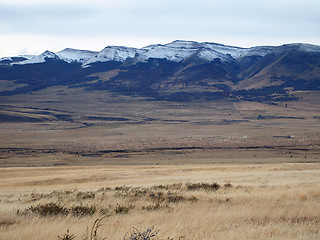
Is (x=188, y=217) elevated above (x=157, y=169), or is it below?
above

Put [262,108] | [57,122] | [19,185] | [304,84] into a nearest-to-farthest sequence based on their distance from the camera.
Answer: [19,185], [57,122], [262,108], [304,84]

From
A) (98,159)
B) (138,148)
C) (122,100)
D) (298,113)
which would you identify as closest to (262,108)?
(298,113)

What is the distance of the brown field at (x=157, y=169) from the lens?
966cm

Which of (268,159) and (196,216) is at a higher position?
(196,216)

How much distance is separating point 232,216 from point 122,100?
16086 cm

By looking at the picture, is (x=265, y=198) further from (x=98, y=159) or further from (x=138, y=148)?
(x=138, y=148)

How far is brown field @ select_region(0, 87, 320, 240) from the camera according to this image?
9.66 m

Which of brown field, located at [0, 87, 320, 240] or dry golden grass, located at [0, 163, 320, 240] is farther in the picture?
brown field, located at [0, 87, 320, 240]

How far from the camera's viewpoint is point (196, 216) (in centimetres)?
1019

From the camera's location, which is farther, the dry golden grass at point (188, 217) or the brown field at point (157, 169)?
the brown field at point (157, 169)

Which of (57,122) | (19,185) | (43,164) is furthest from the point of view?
(57,122)

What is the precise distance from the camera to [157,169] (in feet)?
112

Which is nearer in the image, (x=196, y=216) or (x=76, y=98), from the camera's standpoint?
(x=196, y=216)

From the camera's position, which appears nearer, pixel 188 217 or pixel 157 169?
pixel 188 217
